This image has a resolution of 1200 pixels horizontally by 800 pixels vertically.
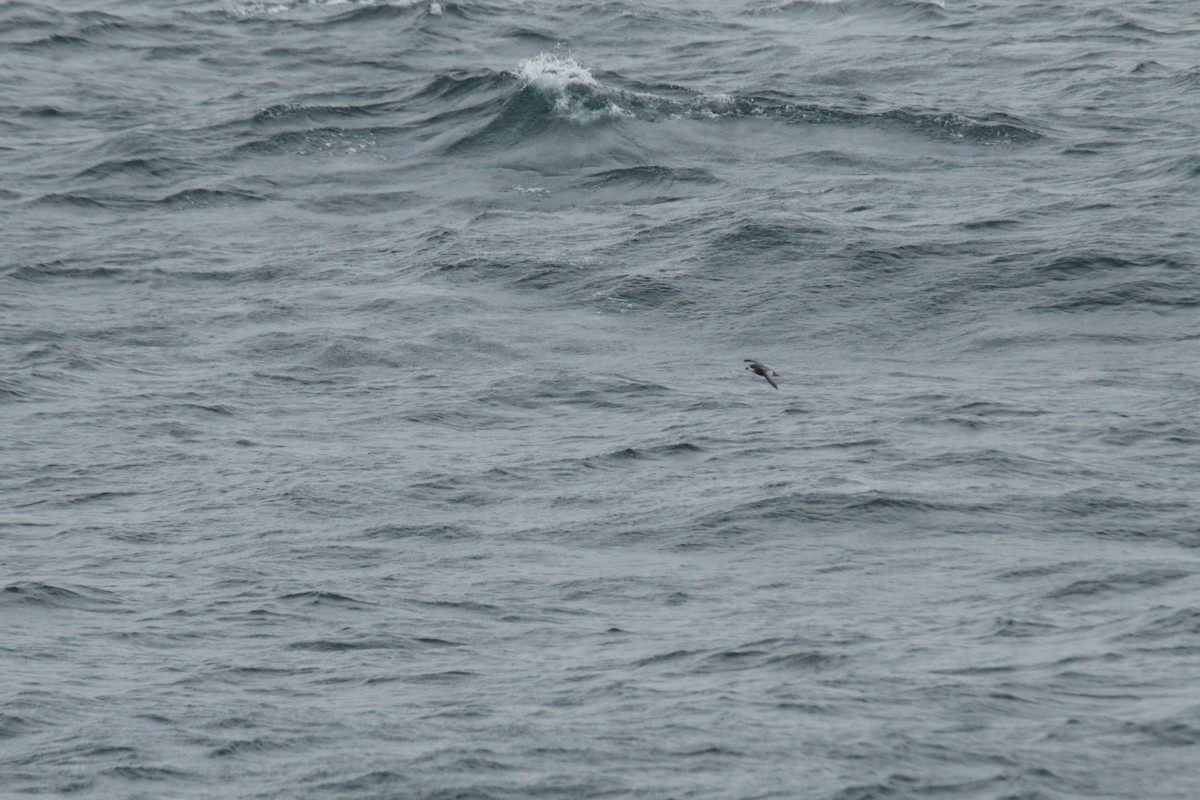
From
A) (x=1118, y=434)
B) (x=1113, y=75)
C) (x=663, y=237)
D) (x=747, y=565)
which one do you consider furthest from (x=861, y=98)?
(x=747, y=565)

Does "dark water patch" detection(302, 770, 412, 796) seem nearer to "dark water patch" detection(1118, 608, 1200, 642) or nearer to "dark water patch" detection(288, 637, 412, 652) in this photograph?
"dark water patch" detection(288, 637, 412, 652)

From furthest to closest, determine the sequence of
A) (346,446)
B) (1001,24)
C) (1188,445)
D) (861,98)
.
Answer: (1001,24), (861,98), (346,446), (1188,445)

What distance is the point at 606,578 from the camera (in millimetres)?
26109

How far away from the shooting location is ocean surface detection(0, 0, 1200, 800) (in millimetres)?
22359

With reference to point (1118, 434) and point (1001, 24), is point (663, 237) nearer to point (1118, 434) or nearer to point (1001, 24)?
point (1118, 434)

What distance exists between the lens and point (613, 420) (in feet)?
103

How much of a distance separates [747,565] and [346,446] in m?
7.75

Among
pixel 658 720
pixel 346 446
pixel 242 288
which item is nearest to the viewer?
pixel 658 720

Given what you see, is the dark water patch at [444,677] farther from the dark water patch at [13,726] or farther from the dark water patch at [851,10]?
the dark water patch at [851,10]

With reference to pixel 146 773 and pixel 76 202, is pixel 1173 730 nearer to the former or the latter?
pixel 146 773

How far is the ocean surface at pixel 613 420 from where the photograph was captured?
880 inches

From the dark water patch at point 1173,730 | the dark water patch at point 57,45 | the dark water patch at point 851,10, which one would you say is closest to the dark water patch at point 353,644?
the dark water patch at point 1173,730

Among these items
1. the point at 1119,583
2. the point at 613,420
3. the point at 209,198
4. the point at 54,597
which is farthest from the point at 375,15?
the point at 1119,583

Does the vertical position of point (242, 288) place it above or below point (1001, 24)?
below
